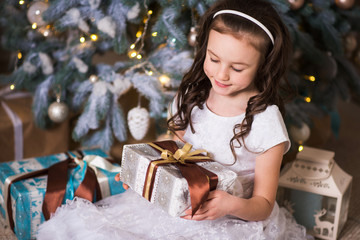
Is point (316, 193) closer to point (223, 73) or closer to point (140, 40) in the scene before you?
point (223, 73)

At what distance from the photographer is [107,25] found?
1.56m

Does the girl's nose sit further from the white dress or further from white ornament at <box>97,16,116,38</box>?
white ornament at <box>97,16,116,38</box>

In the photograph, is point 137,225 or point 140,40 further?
point 140,40

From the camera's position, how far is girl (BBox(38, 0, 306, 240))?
107 centimetres

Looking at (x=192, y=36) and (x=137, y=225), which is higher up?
(x=192, y=36)

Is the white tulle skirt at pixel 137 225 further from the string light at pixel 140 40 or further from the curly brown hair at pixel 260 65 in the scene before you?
the string light at pixel 140 40

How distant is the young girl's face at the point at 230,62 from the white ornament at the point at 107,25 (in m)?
0.57

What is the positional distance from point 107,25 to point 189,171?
2.66 feet

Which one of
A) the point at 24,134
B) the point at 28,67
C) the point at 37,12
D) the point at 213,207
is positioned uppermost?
the point at 37,12

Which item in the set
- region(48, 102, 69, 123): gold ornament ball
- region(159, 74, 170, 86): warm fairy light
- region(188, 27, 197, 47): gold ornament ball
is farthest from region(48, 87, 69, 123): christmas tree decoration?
region(188, 27, 197, 47): gold ornament ball

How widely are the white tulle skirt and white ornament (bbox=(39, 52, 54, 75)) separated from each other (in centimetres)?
75

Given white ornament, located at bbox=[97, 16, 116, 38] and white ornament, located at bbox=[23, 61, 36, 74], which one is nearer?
white ornament, located at bbox=[97, 16, 116, 38]

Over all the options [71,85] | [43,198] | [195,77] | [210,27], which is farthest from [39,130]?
[210,27]

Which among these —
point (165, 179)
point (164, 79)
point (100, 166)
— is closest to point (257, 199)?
point (165, 179)
